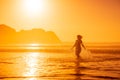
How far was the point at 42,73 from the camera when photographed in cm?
2217

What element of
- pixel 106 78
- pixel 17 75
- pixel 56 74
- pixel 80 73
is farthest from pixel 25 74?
pixel 106 78

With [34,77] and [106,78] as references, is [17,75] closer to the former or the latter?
[34,77]

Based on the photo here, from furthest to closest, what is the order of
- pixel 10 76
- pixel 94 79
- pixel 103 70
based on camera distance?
pixel 103 70 → pixel 10 76 → pixel 94 79

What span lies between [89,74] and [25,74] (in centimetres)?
404

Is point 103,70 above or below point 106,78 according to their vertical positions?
above

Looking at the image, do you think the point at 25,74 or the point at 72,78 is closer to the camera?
the point at 72,78

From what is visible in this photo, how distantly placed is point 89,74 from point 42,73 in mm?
3035

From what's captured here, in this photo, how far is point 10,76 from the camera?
2089 centimetres

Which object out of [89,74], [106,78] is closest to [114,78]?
[106,78]

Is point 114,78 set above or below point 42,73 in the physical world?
below

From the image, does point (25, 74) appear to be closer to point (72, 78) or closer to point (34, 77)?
point (34, 77)

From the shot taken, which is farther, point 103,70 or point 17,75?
point 103,70

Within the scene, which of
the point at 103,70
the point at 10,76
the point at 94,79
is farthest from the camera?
the point at 103,70

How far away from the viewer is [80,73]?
2212 cm
